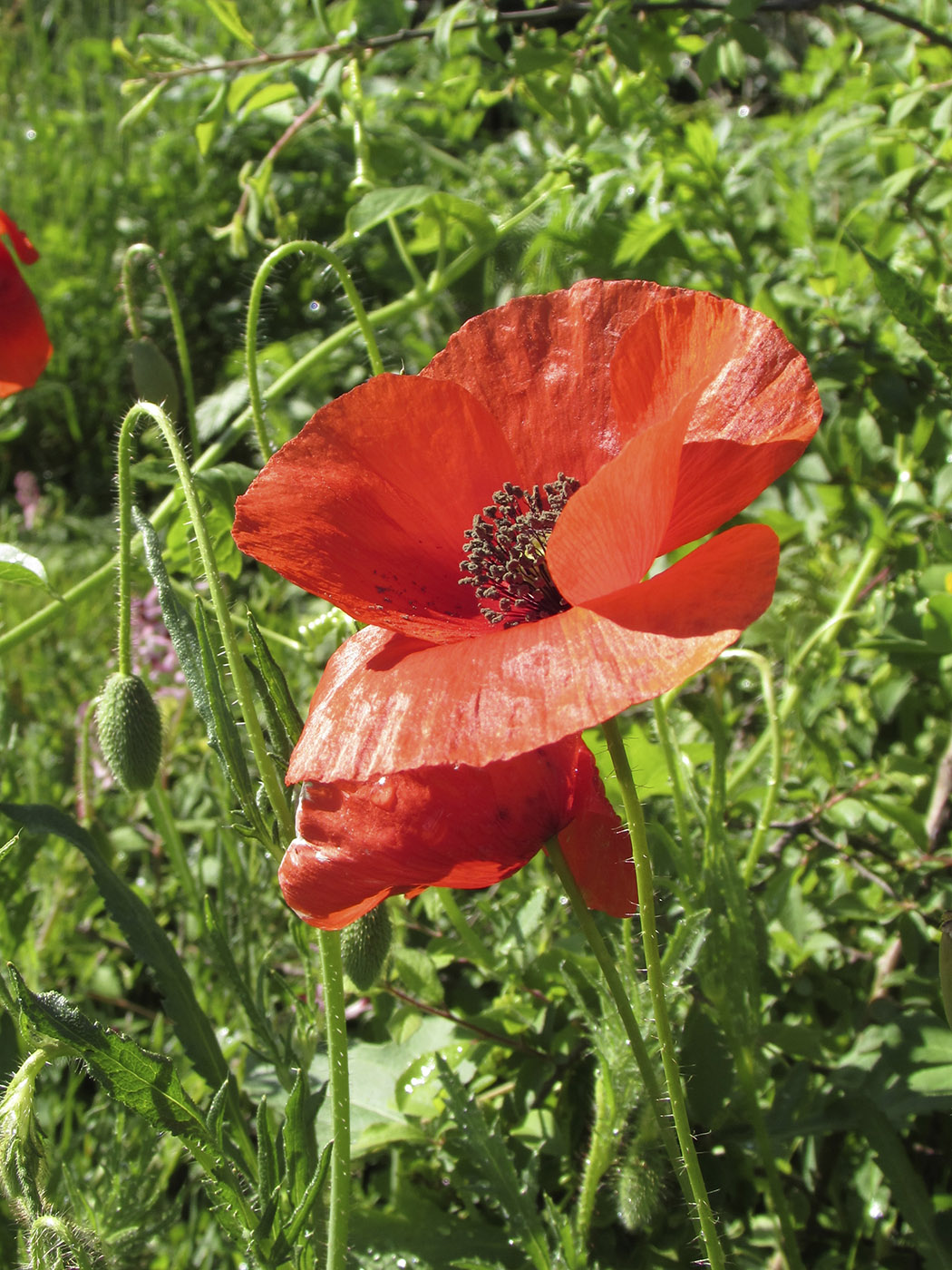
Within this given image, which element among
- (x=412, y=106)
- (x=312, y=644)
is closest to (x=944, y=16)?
(x=412, y=106)

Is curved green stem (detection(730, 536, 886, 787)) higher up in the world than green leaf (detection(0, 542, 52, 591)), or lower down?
lower down

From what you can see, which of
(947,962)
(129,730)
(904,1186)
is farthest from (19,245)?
(904,1186)

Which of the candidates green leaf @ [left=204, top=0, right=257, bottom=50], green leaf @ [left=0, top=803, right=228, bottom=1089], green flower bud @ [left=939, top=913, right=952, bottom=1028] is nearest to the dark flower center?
green flower bud @ [left=939, top=913, right=952, bottom=1028]

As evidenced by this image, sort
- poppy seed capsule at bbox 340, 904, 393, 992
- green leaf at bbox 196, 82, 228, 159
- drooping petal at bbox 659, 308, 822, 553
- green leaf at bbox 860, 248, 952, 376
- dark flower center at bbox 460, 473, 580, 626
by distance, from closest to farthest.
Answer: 1. drooping petal at bbox 659, 308, 822, 553
2. dark flower center at bbox 460, 473, 580, 626
3. poppy seed capsule at bbox 340, 904, 393, 992
4. green leaf at bbox 860, 248, 952, 376
5. green leaf at bbox 196, 82, 228, 159

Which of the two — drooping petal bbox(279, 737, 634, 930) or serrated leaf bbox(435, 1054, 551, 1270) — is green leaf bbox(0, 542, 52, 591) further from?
serrated leaf bbox(435, 1054, 551, 1270)

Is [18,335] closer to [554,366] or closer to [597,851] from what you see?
[554,366]

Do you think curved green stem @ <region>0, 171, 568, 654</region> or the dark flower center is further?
curved green stem @ <region>0, 171, 568, 654</region>

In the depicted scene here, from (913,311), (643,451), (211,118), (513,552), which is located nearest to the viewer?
(643,451)
